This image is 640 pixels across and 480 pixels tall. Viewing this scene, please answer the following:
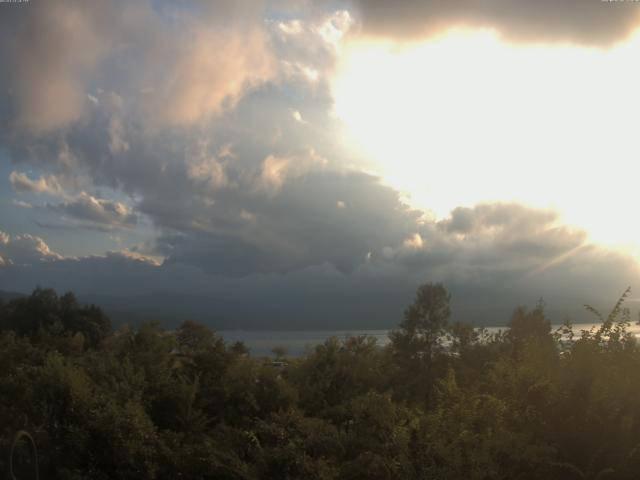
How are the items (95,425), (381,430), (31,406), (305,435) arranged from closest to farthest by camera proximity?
(381,430), (305,435), (95,425), (31,406)

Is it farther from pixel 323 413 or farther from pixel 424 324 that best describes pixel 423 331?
pixel 323 413

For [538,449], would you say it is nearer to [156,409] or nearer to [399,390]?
[156,409]

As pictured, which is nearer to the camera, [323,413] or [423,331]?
[323,413]

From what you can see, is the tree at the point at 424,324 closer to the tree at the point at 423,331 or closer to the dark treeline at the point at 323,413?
the tree at the point at 423,331

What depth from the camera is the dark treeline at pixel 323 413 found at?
6262mm

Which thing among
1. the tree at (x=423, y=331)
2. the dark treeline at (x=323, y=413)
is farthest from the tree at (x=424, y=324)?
the dark treeline at (x=323, y=413)

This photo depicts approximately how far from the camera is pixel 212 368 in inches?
609

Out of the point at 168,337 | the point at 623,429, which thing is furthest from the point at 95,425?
the point at 623,429

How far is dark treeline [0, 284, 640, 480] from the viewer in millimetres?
6262

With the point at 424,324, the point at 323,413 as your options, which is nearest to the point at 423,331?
the point at 424,324

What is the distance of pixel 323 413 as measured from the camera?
484 inches

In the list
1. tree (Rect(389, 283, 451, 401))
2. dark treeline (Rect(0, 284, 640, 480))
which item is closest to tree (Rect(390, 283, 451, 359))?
tree (Rect(389, 283, 451, 401))

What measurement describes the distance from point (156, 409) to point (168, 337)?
4108 mm

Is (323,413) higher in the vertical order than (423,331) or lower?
lower
